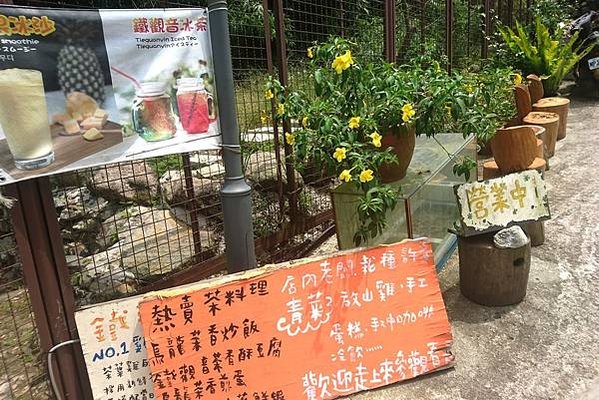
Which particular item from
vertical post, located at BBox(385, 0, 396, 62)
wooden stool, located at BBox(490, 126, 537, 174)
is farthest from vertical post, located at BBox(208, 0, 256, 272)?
vertical post, located at BBox(385, 0, 396, 62)

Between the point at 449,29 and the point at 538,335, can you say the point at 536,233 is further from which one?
the point at 449,29

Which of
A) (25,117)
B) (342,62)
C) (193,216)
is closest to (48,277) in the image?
(25,117)

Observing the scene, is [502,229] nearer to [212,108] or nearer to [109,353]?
[212,108]

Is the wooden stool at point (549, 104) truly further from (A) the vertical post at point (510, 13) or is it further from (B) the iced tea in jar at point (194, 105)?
(B) the iced tea in jar at point (194, 105)

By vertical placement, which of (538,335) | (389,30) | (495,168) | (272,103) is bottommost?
(538,335)

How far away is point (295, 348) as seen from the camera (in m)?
2.49

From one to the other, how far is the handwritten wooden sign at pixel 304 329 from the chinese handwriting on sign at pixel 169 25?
3.89ft

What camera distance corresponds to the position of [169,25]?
2.36 m

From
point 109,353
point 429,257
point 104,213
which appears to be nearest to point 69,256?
point 104,213

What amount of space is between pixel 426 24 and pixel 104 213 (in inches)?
198

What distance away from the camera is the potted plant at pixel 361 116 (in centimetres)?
280

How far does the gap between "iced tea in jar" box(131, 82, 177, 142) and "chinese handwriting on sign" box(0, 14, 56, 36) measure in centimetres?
44

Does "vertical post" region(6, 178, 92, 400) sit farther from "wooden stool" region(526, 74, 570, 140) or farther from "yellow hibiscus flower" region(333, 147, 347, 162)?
"wooden stool" region(526, 74, 570, 140)

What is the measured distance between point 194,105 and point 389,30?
336 cm
